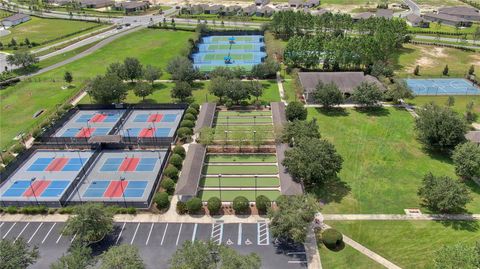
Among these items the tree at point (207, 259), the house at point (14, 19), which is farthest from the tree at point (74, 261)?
the house at point (14, 19)

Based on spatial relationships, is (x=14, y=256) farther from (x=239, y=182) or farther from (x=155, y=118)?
(x=155, y=118)

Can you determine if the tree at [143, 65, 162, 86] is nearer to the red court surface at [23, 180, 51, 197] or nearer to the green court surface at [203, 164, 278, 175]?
the green court surface at [203, 164, 278, 175]

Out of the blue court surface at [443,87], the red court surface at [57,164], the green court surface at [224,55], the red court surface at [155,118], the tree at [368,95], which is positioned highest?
the green court surface at [224,55]

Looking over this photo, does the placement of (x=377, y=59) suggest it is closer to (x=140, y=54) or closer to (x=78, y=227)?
(x=140, y=54)

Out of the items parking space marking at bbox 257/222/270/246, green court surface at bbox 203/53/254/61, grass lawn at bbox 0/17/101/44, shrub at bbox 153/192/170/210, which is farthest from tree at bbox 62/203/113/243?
grass lawn at bbox 0/17/101/44

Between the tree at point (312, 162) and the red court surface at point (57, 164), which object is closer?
the tree at point (312, 162)

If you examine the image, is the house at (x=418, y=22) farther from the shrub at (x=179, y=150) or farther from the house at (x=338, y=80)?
the shrub at (x=179, y=150)

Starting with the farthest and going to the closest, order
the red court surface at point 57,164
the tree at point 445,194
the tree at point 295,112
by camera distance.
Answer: the tree at point 295,112, the red court surface at point 57,164, the tree at point 445,194

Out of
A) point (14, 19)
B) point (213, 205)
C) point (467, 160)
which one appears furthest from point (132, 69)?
point (14, 19)
